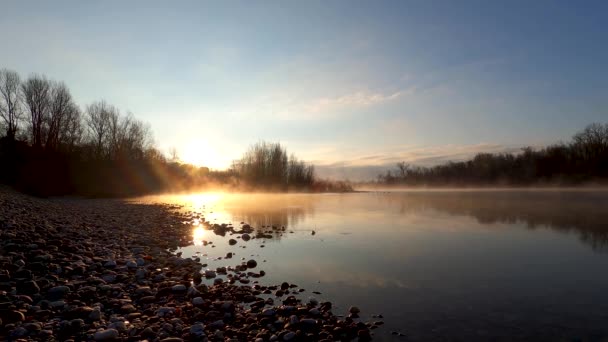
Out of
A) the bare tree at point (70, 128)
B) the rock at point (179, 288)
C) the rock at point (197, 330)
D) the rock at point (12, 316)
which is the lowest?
the rock at point (197, 330)

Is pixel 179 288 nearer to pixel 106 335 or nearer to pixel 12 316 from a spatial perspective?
pixel 106 335

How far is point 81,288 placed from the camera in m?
7.07

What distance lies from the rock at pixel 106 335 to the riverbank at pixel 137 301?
0.04 feet

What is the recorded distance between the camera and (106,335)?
4996 millimetres

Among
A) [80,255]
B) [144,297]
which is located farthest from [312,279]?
[80,255]

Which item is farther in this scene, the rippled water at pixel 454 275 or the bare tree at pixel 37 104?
the bare tree at pixel 37 104

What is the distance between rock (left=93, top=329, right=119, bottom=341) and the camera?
195 inches

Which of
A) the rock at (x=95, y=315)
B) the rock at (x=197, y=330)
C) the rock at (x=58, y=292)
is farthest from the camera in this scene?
the rock at (x=58, y=292)

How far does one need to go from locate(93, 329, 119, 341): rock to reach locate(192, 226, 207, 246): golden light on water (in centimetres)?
917

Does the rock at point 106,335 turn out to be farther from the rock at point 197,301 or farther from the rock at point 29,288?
the rock at point 29,288

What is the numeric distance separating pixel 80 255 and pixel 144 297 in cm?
423

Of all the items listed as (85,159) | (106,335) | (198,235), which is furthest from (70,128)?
(106,335)

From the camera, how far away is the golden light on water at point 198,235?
14.5 m

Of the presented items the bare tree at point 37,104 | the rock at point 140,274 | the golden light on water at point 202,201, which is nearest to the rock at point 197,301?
the rock at point 140,274
